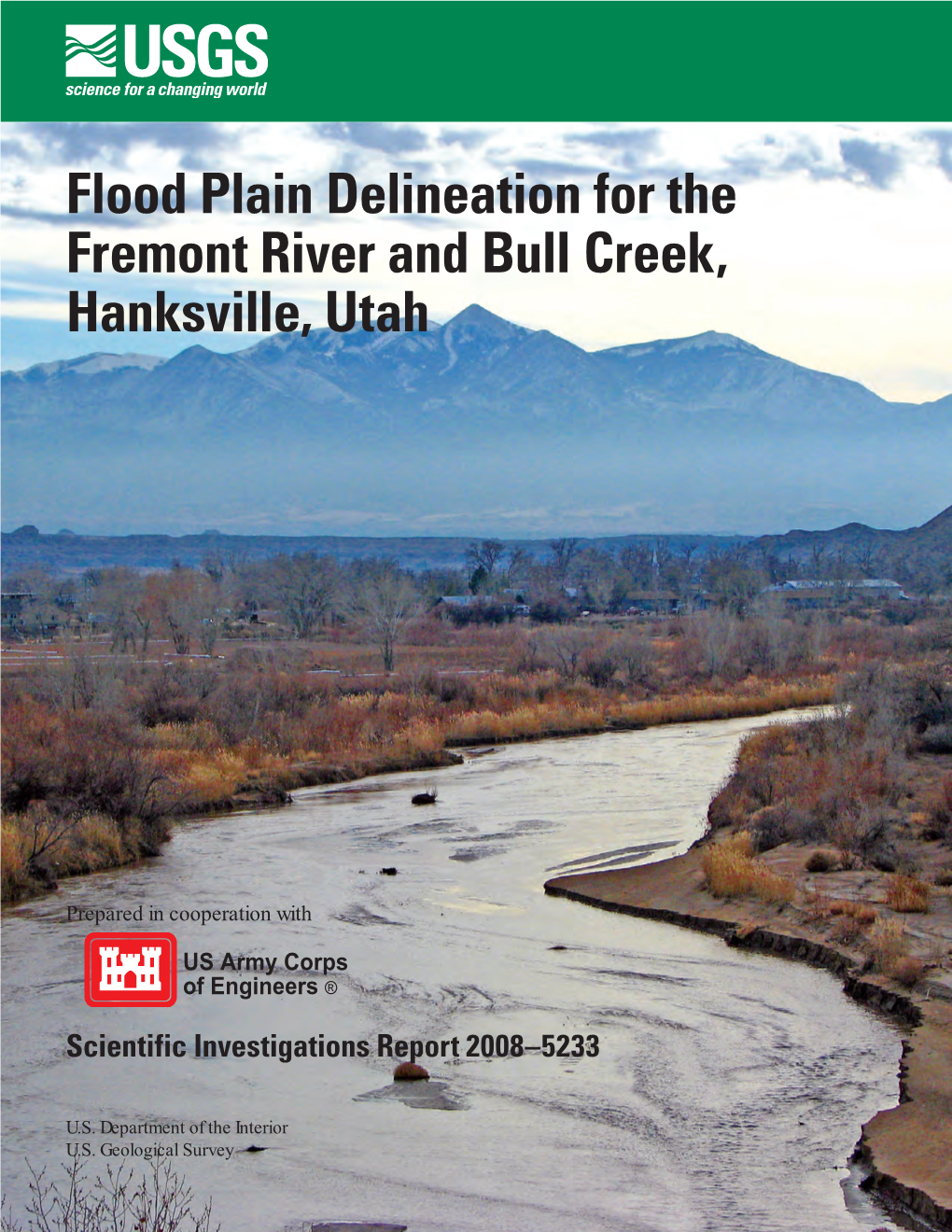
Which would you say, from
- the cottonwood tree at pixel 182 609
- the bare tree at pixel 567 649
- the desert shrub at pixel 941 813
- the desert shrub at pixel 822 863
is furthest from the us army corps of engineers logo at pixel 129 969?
the cottonwood tree at pixel 182 609

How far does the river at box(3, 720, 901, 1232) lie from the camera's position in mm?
11000

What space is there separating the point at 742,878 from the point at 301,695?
89.0 feet

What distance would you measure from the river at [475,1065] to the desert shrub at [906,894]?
206 centimetres

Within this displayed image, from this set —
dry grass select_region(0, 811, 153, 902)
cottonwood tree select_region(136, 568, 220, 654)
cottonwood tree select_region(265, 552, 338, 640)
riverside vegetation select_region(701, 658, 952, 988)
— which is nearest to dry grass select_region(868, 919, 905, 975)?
riverside vegetation select_region(701, 658, 952, 988)

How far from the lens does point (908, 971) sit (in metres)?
16.0

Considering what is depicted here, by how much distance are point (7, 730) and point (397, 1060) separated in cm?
1978

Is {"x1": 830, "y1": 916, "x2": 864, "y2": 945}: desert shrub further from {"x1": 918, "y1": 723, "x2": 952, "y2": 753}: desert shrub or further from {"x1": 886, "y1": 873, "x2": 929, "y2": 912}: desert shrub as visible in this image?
{"x1": 918, "y1": 723, "x2": 952, "y2": 753}: desert shrub

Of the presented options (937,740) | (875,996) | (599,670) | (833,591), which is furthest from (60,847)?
(833,591)

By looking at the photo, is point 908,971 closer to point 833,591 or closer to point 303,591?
point 303,591

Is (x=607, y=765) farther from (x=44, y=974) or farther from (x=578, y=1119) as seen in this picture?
(x=578, y=1119)

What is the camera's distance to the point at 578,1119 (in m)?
12.6

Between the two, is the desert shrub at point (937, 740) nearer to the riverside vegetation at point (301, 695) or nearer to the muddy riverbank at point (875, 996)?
the riverside vegetation at point (301, 695)

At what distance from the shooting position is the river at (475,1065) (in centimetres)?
1100

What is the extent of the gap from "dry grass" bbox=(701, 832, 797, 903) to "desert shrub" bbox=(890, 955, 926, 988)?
349cm
